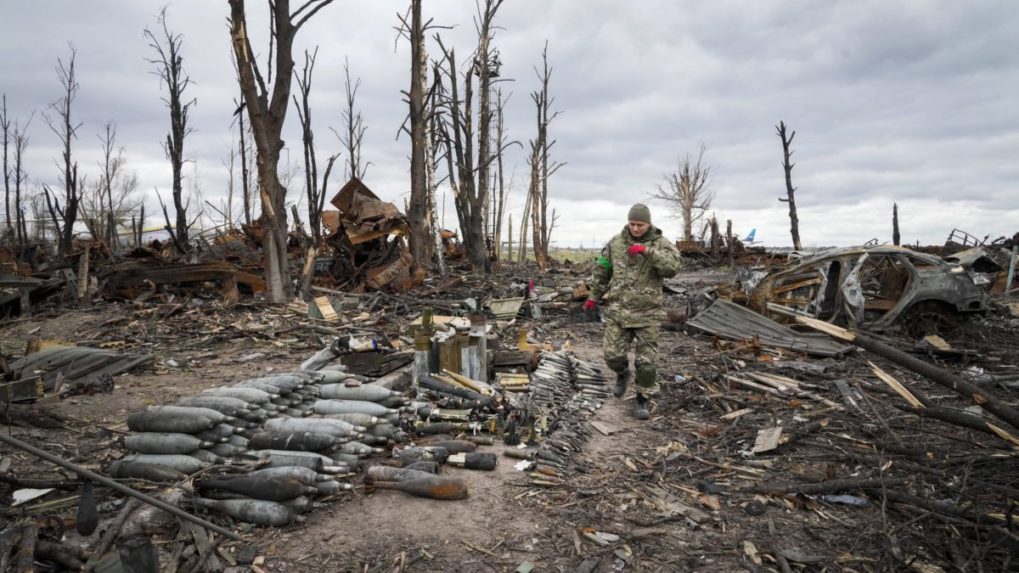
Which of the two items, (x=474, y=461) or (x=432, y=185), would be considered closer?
(x=474, y=461)

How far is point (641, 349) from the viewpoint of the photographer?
240 inches

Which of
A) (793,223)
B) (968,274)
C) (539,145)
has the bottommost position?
(968,274)

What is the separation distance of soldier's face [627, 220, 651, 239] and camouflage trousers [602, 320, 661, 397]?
3.37 ft

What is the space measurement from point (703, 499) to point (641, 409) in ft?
6.77

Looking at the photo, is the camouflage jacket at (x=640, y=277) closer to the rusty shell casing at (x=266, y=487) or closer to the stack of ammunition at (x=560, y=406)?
the stack of ammunition at (x=560, y=406)

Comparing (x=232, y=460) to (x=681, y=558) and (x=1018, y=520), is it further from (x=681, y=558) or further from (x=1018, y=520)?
(x=1018, y=520)

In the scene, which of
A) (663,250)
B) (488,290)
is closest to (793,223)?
(488,290)

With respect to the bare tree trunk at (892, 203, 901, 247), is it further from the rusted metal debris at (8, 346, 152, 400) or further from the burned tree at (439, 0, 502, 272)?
the rusted metal debris at (8, 346, 152, 400)

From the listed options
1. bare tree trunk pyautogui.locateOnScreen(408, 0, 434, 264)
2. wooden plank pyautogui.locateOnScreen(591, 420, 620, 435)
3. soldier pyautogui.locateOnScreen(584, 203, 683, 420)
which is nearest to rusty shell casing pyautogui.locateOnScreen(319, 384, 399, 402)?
wooden plank pyautogui.locateOnScreen(591, 420, 620, 435)

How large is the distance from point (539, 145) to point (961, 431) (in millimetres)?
25431

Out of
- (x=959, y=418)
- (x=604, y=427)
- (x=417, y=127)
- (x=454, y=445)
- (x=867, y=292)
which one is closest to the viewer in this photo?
(x=959, y=418)

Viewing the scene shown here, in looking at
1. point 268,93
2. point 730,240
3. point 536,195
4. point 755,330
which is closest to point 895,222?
point 730,240

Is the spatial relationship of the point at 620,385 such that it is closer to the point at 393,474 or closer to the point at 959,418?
the point at 393,474

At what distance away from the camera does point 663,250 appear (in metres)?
5.98
